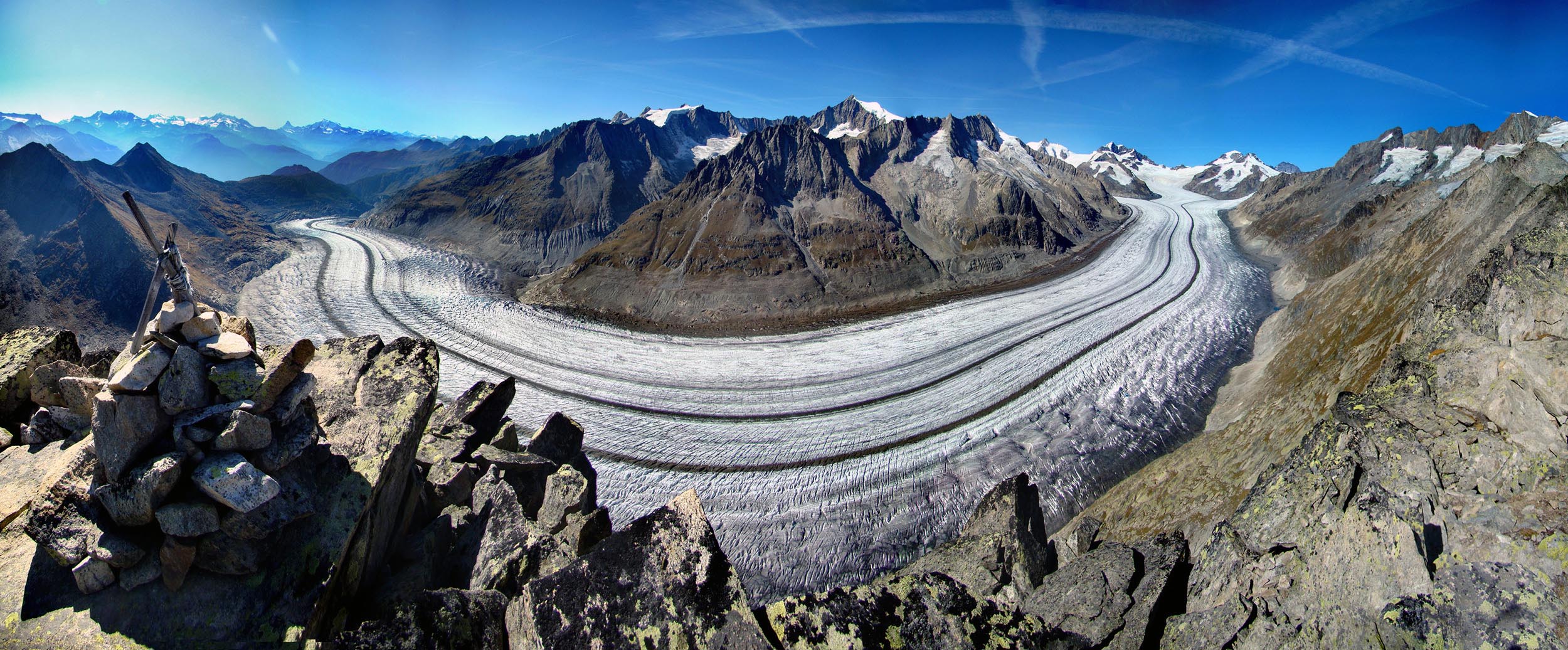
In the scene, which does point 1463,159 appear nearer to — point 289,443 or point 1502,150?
point 1502,150

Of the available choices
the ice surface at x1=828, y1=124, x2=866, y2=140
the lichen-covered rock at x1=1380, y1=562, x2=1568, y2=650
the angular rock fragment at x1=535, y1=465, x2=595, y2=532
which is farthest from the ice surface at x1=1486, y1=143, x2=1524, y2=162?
the angular rock fragment at x1=535, y1=465, x2=595, y2=532

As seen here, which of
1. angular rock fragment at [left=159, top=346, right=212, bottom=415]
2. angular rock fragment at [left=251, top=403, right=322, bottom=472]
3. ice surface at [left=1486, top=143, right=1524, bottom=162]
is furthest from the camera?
ice surface at [left=1486, top=143, right=1524, bottom=162]

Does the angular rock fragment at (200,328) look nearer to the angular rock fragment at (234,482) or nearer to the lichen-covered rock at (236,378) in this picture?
the lichen-covered rock at (236,378)

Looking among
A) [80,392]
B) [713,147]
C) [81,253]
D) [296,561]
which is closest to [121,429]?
[296,561]

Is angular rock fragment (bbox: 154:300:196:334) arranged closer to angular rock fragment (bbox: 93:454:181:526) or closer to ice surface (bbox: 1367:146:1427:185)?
angular rock fragment (bbox: 93:454:181:526)

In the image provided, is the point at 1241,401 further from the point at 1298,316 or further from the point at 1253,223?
the point at 1253,223

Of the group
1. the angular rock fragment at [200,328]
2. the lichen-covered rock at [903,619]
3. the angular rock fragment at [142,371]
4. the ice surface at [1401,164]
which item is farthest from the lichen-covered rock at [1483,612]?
the ice surface at [1401,164]
